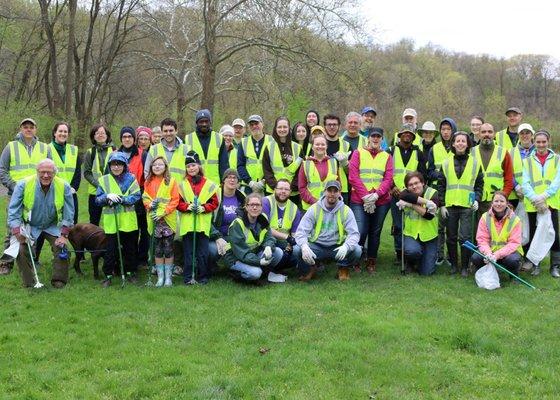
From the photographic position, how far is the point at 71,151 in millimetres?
Result: 8328

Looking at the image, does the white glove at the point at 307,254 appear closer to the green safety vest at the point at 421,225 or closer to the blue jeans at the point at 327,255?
the blue jeans at the point at 327,255

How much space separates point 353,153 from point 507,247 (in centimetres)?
244

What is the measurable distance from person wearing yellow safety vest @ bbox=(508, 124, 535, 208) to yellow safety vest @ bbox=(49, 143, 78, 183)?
21.0ft

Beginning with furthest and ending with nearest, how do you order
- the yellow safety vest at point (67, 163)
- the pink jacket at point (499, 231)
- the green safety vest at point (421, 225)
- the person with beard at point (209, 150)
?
1. the person with beard at point (209, 150)
2. the yellow safety vest at point (67, 163)
3. the green safety vest at point (421, 225)
4. the pink jacket at point (499, 231)

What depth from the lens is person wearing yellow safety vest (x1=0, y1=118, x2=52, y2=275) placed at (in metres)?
7.84

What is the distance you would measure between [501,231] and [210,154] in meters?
4.24

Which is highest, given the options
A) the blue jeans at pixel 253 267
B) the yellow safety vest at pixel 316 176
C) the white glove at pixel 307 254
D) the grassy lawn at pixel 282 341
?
the yellow safety vest at pixel 316 176

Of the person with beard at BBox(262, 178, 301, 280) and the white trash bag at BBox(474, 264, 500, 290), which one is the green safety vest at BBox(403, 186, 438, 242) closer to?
the white trash bag at BBox(474, 264, 500, 290)

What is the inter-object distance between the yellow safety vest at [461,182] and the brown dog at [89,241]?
4894 mm

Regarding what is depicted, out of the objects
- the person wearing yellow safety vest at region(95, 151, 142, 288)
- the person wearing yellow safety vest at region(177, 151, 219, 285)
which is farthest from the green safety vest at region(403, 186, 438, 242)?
the person wearing yellow safety vest at region(95, 151, 142, 288)

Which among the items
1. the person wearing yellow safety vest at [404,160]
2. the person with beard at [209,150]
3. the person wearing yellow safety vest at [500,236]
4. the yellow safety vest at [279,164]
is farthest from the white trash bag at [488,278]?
the person with beard at [209,150]

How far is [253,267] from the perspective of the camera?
7.42 metres

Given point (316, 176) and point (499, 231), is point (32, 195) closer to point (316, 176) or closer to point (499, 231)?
point (316, 176)

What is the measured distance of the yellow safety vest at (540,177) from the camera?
789 centimetres
